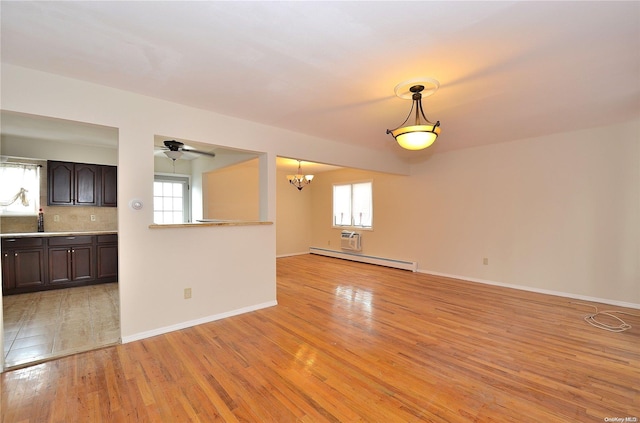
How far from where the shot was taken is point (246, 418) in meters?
1.71

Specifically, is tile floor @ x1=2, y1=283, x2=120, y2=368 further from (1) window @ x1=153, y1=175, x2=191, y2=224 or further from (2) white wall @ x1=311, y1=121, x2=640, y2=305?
(2) white wall @ x1=311, y1=121, x2=640, y2=305

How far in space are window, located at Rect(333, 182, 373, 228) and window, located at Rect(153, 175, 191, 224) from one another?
3.88m

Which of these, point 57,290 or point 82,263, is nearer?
point 57,290

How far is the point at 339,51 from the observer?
1.99 meters

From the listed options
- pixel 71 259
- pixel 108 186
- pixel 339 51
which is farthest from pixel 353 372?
pixel 108 186

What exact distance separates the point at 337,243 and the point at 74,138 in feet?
19.7

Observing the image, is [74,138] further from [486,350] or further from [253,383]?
[486,350]

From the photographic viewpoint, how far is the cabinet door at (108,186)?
5055 millimetres

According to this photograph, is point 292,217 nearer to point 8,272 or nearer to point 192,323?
point 192,323

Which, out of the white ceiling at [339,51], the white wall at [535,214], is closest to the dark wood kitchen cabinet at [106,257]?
the white ceiling at [339,51]

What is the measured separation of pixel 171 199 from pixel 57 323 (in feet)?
12.1

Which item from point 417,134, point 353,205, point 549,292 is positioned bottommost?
point 549,292

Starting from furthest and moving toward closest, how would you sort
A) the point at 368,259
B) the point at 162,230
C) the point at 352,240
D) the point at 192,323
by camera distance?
the point at 352,240 < the point at 368,259 < the point at 192,323 < the point at 162,230

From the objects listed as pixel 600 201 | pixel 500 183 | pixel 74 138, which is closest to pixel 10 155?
pixel 74 138
